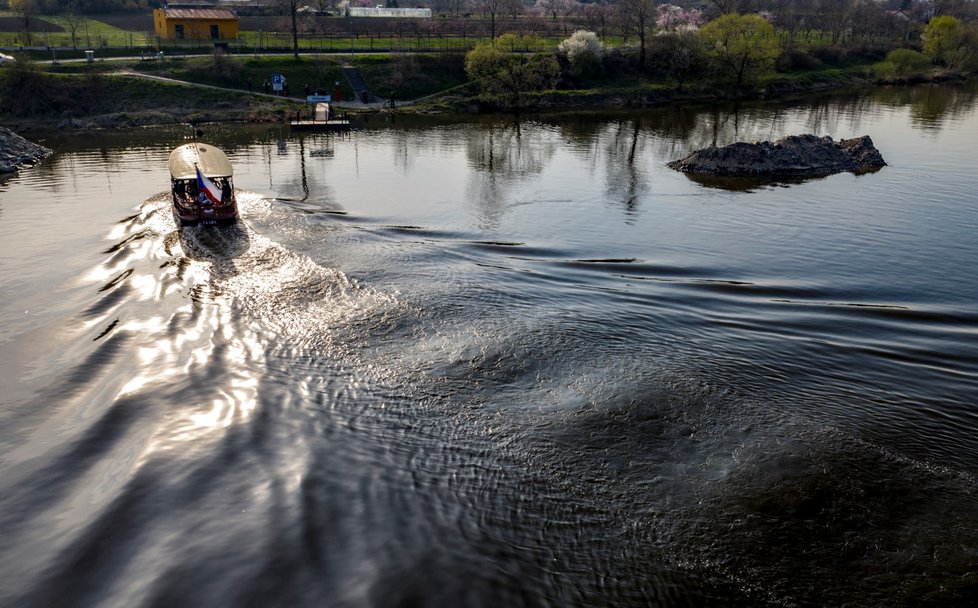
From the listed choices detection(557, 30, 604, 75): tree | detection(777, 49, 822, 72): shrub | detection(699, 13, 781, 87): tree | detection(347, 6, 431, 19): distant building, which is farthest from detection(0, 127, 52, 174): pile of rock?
detection(777, 49, 822, 72): shrub

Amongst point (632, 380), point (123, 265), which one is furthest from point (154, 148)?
point (632, 380)

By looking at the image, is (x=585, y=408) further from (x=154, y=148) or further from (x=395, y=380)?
(x=154, y=148)

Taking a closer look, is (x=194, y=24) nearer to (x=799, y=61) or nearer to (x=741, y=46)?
(x=741, y=46)

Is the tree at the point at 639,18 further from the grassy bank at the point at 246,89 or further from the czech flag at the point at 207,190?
the czech flag at the point at 207,190

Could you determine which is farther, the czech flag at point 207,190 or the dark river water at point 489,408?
the czech flag at point 207,190

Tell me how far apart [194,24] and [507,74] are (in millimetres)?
45945

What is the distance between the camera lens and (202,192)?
3297 centimetres

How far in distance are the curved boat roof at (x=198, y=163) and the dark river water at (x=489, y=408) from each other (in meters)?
2.86

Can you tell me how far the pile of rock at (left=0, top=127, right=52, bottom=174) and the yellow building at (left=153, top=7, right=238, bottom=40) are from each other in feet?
143

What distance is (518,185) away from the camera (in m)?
43.9

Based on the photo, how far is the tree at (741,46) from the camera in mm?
86625

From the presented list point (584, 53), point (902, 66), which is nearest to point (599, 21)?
point (584, 53)

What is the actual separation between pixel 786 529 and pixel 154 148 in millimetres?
58599

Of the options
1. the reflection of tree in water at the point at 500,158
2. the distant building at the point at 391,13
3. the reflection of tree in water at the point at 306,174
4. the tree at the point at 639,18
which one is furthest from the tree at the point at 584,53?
the distant building at the point at 391,13
